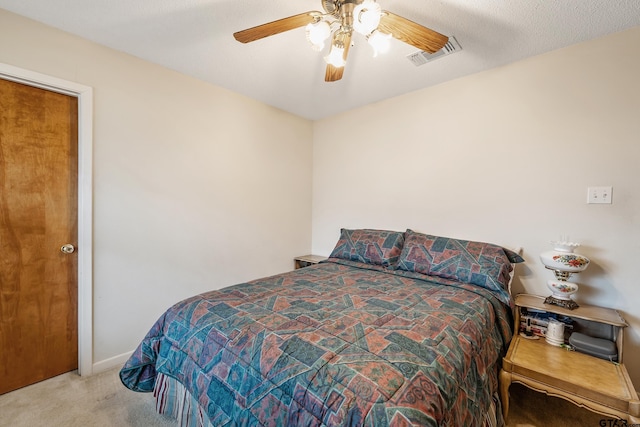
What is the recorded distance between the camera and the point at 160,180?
229 cm

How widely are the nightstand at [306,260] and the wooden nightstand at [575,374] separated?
2059 millimetres

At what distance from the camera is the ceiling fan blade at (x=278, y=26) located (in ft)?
4.43

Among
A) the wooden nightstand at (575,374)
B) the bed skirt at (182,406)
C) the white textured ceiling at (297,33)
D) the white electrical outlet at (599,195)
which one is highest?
the white textured ceiling at (297,33)

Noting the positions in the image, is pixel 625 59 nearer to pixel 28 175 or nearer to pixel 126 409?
pixel 126 409

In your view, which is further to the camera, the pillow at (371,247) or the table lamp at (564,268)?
the pillow at (371,247)

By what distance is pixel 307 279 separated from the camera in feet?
6.63

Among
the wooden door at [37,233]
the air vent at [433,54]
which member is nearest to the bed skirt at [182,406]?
the wooden door at [37,233]

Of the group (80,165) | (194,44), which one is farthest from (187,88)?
(80,165)

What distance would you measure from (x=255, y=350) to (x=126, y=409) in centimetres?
122

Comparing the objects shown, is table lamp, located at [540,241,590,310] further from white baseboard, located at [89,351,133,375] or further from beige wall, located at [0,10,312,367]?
white baseboard, located at [89,351,133,375]

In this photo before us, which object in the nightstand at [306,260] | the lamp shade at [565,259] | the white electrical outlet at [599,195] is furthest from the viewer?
the nightstand at [306,260]

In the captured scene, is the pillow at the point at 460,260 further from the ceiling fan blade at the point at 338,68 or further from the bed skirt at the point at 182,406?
the ceiling fan blade at the point at 338,68

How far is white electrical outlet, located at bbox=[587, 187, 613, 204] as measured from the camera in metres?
1.83

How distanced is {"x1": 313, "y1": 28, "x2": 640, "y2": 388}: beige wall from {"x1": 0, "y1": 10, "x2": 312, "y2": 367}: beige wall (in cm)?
131
